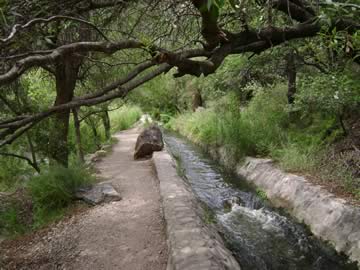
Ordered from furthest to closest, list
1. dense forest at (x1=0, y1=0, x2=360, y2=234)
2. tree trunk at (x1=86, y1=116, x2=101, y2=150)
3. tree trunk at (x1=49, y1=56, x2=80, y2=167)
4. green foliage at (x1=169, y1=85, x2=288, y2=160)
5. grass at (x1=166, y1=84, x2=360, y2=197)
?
tree trunk at (x1=86, y1=116, x2=101, y2=150) → green foliage at (x1=169, y1=85, x2=288, y2=160) → tree trunk at (x1=49, y1=56, x2=80, y2=167) → grass at (x1=166, y1=84, x2=360, y2=197) → dense forest at (x1=0, y1=0, x2=360, y2=234)

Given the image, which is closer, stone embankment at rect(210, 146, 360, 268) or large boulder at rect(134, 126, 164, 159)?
stone embankment at rect(210, 146, 360, 268)

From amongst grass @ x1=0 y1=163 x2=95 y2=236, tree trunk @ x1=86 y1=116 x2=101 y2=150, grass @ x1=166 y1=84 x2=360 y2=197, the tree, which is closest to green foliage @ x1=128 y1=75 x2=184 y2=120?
tree trunk @ x1=86 y1=116 x2=101 y2=150

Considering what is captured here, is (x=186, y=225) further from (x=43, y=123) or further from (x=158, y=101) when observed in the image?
(x=158, y=101)

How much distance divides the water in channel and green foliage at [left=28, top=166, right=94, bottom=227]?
9.64 ft

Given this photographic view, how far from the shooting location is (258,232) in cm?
625

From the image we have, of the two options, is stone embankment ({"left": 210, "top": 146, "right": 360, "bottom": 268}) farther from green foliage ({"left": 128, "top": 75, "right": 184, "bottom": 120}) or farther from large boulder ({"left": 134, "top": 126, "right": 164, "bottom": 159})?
green foliage ({"left": 128, "top": 75, "right": 184, "bottom": 120})

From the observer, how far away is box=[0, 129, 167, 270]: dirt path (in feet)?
14.4

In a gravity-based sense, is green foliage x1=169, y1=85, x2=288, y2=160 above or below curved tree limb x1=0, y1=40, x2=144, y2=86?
below

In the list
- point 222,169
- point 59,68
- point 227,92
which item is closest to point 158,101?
point 227,92

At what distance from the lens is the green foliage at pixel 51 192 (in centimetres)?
632

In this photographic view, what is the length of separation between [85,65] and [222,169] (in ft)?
16.8

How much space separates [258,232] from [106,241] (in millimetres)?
2813

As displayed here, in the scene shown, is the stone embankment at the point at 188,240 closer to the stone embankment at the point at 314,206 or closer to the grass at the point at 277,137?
the stone embankment at the point at 314,206

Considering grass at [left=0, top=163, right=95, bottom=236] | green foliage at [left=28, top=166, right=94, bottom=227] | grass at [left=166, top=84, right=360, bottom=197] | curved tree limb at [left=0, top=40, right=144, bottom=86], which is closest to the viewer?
curved tree limb at [left=0, top=40, right=144, bottom=86]
